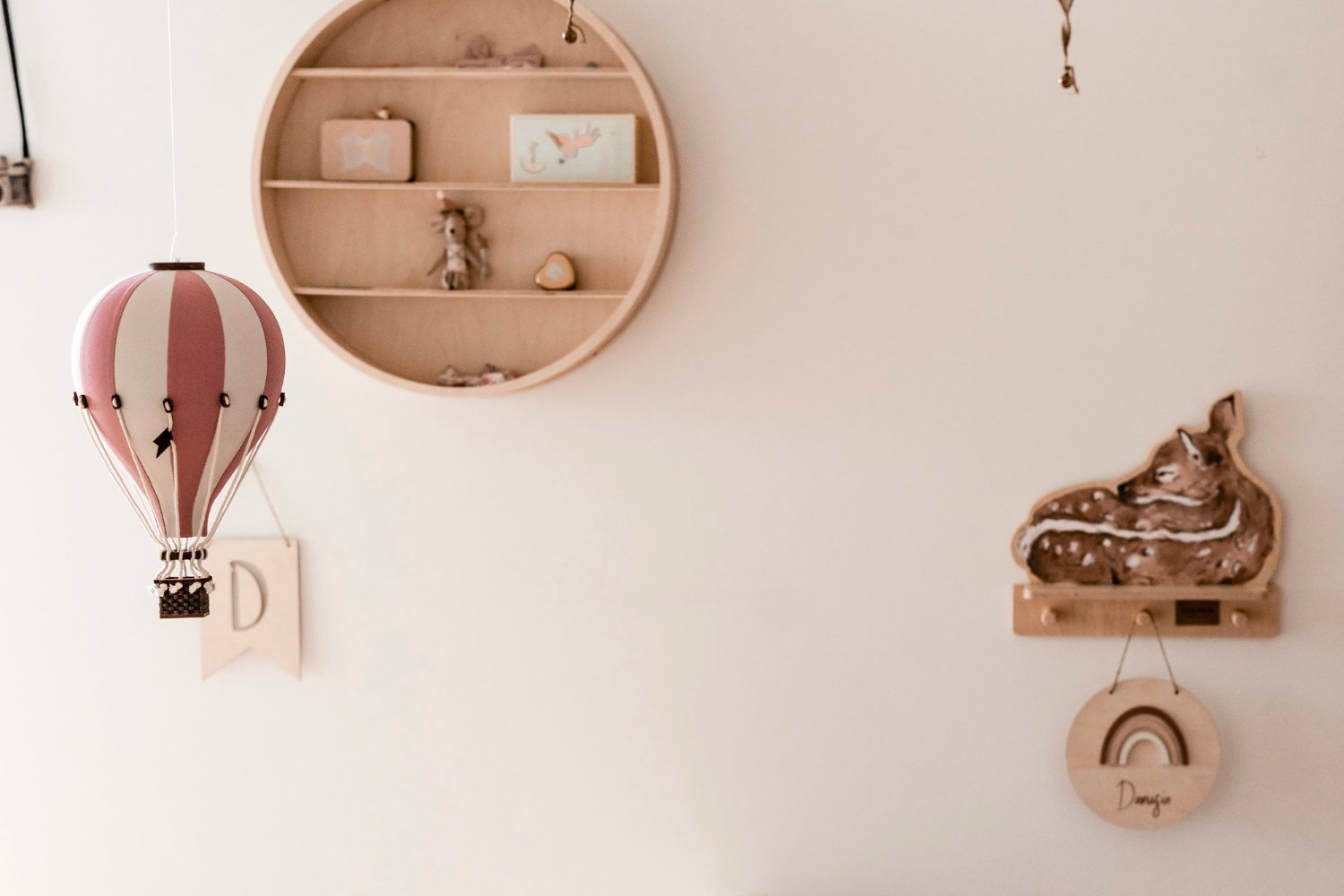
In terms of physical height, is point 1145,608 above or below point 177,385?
below

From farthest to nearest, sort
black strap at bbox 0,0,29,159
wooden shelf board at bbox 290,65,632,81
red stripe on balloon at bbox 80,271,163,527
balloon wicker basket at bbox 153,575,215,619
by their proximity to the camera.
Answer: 1. black strap at bbox 0,0,29,159
2. wooden shelf board at bbox 290,65,632,81
3. balloon wicker basket at bbox 153,575,215,619
4. red stripe on balloon at bbox 80,271,163,527

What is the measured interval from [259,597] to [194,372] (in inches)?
27.9

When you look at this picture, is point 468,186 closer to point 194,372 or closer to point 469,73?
point 469,73

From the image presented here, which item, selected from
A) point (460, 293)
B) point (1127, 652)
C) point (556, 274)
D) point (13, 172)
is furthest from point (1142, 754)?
point (13, 172)

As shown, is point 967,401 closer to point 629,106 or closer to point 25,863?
point 629,106

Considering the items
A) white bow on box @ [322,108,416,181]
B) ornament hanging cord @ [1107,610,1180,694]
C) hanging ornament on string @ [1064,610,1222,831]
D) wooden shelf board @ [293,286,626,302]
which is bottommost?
hanging ornament on string @ [1064,610,1222,831]

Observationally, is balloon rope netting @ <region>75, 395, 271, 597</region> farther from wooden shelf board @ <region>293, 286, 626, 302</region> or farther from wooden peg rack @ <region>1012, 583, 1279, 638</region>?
wooden peg rack @ <region>1012, 583, 1279, 638</region>

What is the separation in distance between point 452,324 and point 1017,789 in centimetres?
132

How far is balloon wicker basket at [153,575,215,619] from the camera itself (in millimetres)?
1197

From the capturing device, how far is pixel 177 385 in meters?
1.10

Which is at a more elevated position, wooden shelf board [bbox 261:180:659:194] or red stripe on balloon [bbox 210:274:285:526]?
wooden shelf board [bbox 261:180:659:194]

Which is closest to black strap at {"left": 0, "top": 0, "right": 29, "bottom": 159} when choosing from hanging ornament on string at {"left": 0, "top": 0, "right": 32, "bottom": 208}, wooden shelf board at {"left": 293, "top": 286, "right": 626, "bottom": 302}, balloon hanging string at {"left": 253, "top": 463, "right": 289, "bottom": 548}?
hanging ornament on string at {"left": 0, "top": 0, "right": 32, "bottom": 208}

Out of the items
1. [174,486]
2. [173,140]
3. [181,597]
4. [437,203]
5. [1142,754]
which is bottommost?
[1142,754]

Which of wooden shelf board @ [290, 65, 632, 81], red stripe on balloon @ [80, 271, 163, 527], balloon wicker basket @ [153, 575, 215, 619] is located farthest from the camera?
wooden shelf board @ [290, 65, 632, 81]
